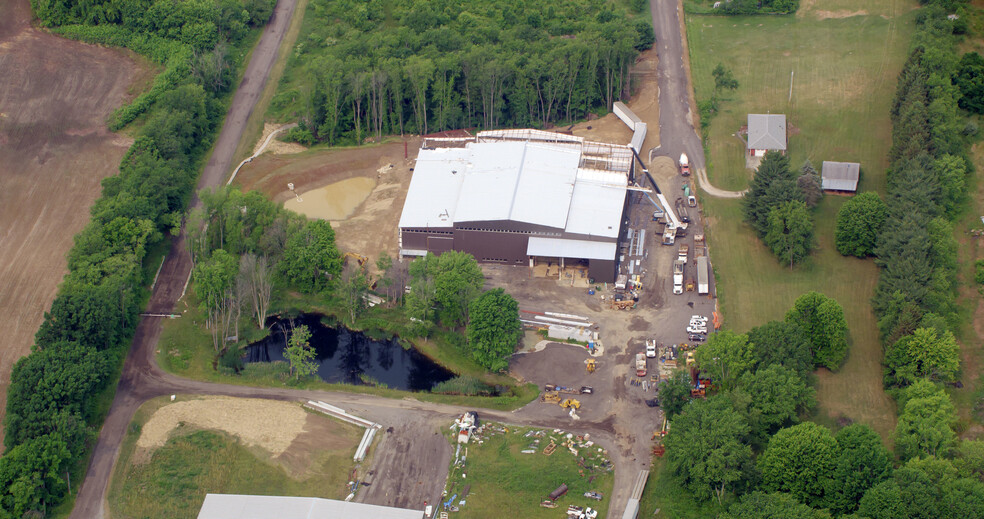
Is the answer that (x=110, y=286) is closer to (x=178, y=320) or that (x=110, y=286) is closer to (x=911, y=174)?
(x=178, y=320)

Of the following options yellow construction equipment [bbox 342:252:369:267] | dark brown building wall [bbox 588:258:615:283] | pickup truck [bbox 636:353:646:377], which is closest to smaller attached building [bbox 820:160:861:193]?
dark brown building wall [bbox 588:258:615:283]

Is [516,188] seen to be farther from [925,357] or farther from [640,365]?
[925,357]

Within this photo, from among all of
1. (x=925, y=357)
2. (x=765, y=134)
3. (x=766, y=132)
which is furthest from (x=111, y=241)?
(x=925, y=357)

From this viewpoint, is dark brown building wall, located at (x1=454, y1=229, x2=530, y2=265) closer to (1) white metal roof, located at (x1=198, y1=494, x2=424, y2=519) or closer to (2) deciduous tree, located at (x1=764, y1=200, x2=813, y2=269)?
(2) deciduous tree, located at (x1=764, y1=200, x2=813, y2=269)

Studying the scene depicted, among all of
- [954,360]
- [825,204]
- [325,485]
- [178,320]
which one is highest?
[825,204]

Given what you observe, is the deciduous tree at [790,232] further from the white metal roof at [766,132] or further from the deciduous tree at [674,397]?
the deciduous tree at [674,397]

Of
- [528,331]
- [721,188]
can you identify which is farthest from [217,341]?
[721,188]

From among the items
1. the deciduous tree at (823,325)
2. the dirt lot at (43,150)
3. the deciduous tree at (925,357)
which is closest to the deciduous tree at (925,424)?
the deciduous tree at (925,357)
